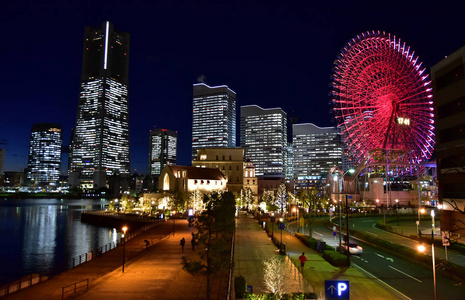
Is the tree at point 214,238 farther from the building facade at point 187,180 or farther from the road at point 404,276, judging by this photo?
the building facade at point 187,180

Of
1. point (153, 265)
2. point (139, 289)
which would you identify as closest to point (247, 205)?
point (153, 265)

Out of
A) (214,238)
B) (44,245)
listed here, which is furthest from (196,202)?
(214,238)

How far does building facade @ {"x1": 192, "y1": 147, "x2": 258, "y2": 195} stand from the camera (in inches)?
Answer: 5605

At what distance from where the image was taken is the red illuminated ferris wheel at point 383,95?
212 ft

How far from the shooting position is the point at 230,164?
144 meters

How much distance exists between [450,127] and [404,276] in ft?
89.5

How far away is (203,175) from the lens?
385 ft

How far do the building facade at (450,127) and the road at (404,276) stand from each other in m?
14.0

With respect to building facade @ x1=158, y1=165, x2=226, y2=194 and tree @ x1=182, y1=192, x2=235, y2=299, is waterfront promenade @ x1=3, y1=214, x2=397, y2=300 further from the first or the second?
building facade @ x1=158, y1=165, x2=226, y2=194

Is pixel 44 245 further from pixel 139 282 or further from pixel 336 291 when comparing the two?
pixel 336 291

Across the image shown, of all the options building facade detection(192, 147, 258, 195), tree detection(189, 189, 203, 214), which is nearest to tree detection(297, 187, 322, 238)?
tree detection(189, 189, 203, 214)

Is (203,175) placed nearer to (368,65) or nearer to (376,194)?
(376,194)

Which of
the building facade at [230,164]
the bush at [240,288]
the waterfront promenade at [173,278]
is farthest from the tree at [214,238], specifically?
the building facade at [230,164]

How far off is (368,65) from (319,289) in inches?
2081
